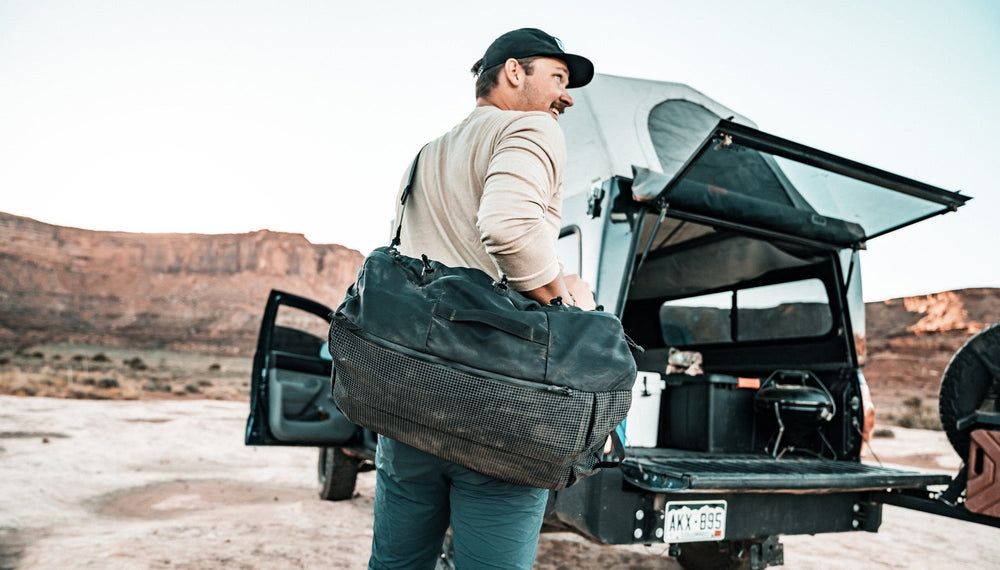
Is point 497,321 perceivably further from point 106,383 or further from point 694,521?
point 106,383

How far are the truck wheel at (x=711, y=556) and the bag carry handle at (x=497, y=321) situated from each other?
2.68 meters

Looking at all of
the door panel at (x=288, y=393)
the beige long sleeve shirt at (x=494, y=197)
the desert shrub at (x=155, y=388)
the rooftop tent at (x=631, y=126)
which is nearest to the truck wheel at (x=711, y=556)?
the rooftop tent at (x=631, y=126)

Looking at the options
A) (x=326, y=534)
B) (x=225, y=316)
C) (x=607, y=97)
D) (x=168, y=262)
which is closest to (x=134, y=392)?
(x=326, y=534)

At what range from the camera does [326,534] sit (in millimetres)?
4348

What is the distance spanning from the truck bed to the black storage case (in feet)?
1.83

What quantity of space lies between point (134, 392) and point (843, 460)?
2172cm

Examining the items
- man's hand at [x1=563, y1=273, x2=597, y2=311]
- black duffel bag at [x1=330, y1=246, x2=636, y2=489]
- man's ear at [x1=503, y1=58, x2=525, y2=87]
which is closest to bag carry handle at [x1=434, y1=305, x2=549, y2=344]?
black duffel bag at [x1=330, y1=246, x2=636, y2=489]

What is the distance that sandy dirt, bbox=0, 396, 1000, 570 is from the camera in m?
3.70

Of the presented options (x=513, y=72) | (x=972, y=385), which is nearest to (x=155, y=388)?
(x=972, y=385)

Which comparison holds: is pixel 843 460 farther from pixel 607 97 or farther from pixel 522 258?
pixel 522 258

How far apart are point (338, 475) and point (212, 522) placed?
112 centimetres

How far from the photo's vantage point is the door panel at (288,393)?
4320 mm

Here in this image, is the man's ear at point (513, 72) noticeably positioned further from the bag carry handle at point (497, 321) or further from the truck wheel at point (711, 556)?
the truck wheel at point (711, 556)

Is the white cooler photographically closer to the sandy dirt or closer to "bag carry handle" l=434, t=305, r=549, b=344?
the sandy dirt
